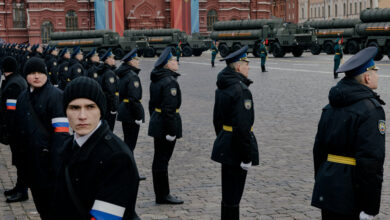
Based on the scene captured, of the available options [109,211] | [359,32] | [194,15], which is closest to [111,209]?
[109,211]

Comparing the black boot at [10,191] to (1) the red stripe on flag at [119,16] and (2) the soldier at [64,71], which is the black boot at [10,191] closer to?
(2) the soldier at [64,71]

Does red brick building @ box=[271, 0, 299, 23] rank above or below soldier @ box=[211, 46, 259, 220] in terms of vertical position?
above

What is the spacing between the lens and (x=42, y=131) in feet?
18.1

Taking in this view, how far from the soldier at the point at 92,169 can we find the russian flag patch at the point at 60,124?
7.94 feet

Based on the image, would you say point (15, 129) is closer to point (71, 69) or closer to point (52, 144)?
point (52, 144)

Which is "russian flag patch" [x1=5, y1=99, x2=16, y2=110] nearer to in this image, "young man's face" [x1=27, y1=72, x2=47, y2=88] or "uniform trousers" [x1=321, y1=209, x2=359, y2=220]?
"young man's face" [x1=27, y1=72, x2=47, y2=88]

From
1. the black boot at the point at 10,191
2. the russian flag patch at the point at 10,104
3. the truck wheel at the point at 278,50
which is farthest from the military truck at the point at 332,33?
the black boot at the point at 10,191

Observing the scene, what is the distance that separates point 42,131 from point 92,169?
272 cm

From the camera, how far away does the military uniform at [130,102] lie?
26.8ft

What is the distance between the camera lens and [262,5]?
72.9m

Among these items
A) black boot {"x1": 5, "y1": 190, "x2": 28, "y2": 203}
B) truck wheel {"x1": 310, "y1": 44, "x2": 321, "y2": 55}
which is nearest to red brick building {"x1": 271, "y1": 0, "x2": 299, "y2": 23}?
truck wheel {"x1": 310, "y1": 44, "x2": 321, "y2": 55}

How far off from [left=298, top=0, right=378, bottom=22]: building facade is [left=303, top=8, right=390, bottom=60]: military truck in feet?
114

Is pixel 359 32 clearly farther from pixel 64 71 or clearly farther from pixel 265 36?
pixel 64 71

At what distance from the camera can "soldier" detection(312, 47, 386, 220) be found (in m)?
3.98
